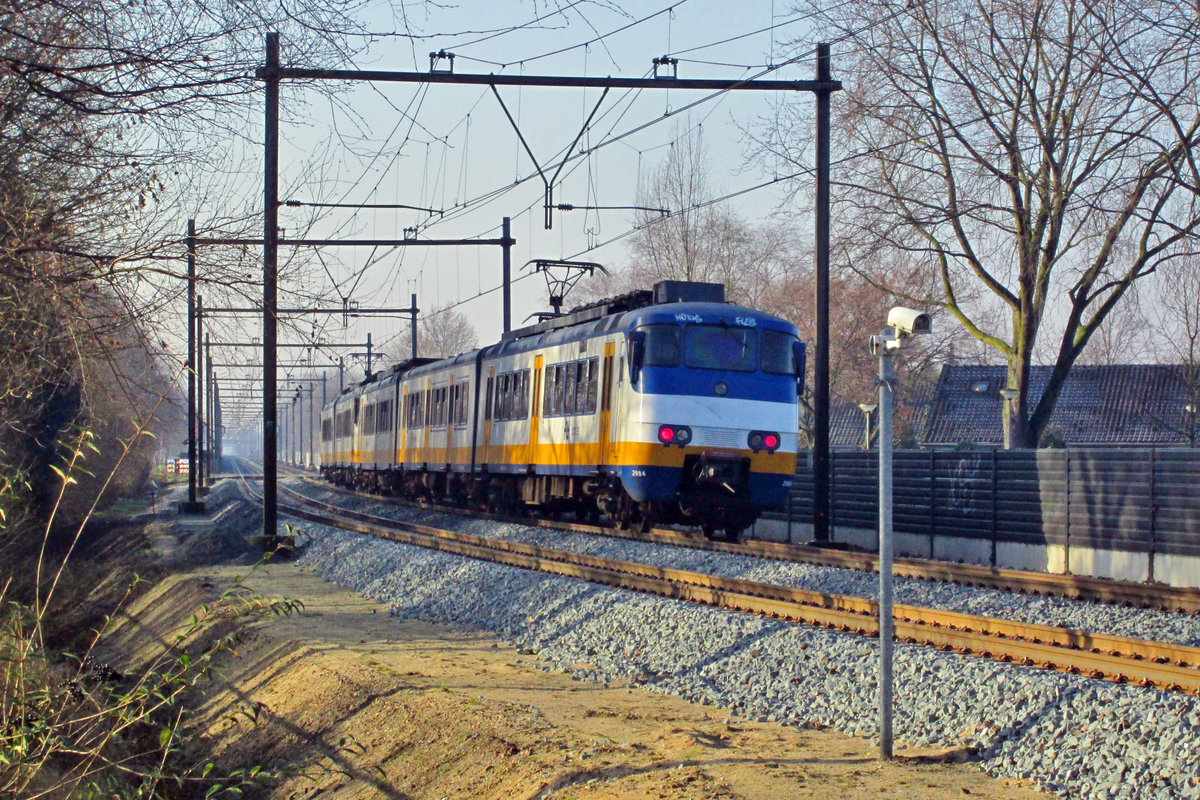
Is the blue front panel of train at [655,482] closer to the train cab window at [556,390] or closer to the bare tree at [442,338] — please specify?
the train cab window at [556,390]

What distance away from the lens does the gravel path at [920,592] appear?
1077cm

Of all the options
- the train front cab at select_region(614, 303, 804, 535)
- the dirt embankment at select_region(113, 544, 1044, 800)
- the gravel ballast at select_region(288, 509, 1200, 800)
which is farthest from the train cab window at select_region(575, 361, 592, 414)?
the dirt embankment at select_region(113, 544, 1044, 800)

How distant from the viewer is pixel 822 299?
1822 centimetres

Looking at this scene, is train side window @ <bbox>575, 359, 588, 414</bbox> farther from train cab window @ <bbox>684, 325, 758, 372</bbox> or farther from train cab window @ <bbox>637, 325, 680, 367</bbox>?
train cab window @ <bbox>684, 325, 758, 372</bbox>

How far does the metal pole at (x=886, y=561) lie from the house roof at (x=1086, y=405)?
150 feet

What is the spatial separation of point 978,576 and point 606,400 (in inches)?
237

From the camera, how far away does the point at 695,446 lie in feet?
54.6

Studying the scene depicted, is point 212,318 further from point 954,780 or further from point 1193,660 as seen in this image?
point 1193,660

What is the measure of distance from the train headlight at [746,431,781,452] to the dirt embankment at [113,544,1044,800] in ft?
20.3

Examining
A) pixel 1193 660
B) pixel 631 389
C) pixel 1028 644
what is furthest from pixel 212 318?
pixel 631 389

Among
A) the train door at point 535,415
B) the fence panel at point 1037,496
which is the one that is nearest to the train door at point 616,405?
the train door at point 535,415

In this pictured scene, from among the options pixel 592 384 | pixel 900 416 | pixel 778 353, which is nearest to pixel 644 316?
pixel 592 384

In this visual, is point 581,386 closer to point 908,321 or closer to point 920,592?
point 920,592

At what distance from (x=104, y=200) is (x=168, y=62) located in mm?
1739
